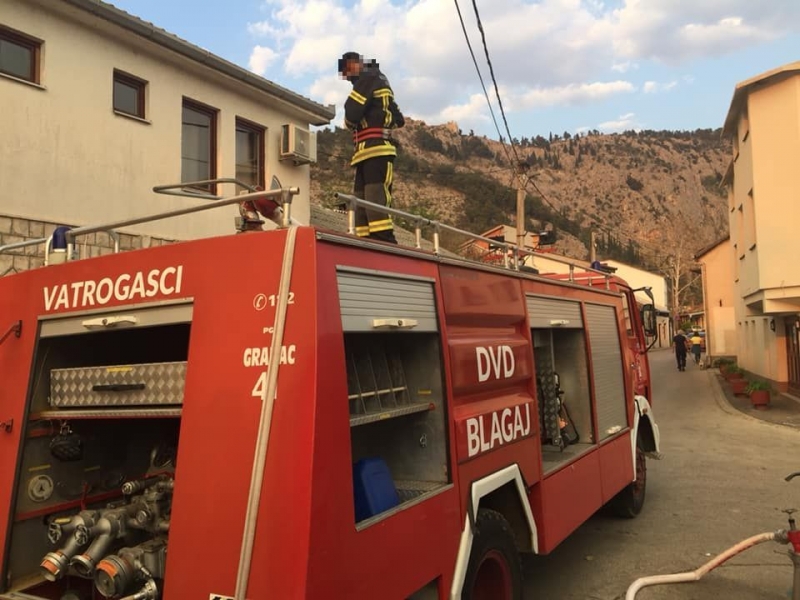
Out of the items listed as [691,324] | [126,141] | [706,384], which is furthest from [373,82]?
[691,324]

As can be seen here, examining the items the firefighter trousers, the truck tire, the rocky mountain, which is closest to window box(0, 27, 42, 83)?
the firefighter trousers

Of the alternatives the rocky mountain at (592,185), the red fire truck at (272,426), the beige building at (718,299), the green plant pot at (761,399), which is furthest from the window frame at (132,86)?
the rocky mountain at (592,185)

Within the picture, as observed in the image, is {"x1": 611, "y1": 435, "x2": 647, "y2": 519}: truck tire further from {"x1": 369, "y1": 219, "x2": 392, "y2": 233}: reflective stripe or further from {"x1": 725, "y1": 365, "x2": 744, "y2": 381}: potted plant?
{"x1": 725, "y1": 365, "x2": 744, "y2": 381}: potted plant

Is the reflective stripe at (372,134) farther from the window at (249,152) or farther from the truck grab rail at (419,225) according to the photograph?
the window at (249,152)

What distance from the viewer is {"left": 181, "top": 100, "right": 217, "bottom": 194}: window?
34.5ft

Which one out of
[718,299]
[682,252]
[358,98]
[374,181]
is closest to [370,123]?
[358,98]

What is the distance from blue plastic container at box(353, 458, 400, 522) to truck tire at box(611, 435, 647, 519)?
14.8 feet

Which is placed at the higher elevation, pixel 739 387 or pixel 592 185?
pixel 592 185

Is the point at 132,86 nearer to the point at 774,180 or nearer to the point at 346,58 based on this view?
the point at 346,58

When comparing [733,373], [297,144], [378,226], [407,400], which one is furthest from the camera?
[733,373]

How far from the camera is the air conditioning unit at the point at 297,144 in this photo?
11.9 meters

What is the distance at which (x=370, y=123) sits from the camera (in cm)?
524

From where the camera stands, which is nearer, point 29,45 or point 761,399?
point 29,45

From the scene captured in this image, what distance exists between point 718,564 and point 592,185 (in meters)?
132
